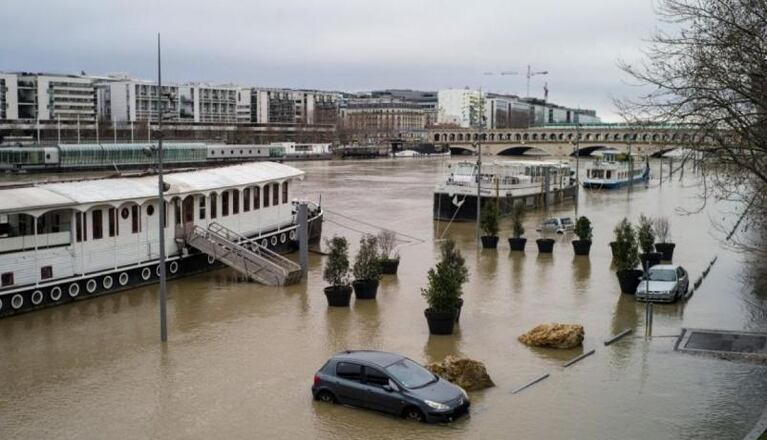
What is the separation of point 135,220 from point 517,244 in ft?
49.6

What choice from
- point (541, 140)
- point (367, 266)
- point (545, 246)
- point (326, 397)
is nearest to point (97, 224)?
→ point (367, 266)

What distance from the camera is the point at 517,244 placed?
1318 inches

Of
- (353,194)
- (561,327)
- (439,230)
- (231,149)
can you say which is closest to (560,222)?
(439,230)

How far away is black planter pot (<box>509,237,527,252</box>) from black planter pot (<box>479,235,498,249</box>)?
0.82m

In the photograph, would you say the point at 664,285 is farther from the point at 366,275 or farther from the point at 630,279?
the point at 366,275

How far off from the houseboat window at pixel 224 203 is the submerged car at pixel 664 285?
14.1m

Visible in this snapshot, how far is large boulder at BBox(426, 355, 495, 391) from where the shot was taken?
14984mm

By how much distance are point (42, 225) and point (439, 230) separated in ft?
73.2

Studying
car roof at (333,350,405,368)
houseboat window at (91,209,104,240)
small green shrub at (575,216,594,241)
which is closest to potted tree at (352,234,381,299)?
houseboat window at (91,209,104,240)

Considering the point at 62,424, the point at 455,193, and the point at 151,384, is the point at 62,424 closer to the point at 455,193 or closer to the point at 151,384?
the point at 151,384

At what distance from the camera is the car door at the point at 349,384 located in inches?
549

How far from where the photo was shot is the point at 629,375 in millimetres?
16062

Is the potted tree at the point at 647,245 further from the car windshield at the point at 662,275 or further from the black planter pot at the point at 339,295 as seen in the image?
the black planter pot at the point at 339,295

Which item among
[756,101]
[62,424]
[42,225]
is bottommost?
[62,424]
